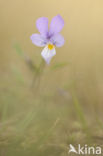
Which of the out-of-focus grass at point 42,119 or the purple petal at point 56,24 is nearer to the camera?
the out-of-focus grass at point 42,119

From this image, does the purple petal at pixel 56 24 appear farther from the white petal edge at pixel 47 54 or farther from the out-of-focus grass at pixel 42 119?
the out-of-focus grass at pixel 42 119

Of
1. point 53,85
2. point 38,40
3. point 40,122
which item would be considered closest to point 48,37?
point 38,40

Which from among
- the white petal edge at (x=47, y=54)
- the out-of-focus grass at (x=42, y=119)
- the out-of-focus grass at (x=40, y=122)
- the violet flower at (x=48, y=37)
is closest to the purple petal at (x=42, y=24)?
the violet flower at (x=48, y=37)

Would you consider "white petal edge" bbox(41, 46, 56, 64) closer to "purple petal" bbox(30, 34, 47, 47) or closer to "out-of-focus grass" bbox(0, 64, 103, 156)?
"purple petal" bbox(30, 34, 47, 47)

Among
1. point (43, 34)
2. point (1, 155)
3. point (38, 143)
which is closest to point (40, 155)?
point (38, 143)

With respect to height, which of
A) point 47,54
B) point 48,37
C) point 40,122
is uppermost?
point 48,37

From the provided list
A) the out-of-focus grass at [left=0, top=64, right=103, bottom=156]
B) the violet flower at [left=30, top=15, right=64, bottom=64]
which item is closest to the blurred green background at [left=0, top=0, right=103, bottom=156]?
the out-of-focus grass at [left=0, top=64, right=103, bottom=156]

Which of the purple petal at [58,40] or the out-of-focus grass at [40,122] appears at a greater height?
the purple petal at [58,40]

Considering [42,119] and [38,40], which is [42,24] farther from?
[42,119]
